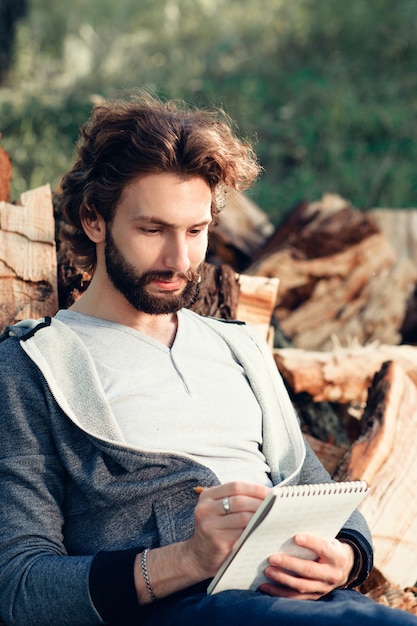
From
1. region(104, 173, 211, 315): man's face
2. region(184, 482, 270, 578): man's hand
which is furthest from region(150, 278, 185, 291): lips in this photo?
region(184, 482, 270, 578): man's hand

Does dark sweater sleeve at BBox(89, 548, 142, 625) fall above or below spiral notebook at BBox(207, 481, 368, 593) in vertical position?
below

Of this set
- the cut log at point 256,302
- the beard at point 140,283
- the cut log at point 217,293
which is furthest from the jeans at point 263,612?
the cut log at point 256,302

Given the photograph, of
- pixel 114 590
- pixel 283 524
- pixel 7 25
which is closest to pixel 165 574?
pixel 114 590

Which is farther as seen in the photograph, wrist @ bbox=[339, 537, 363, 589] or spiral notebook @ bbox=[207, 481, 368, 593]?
wrist @ bbox=[339, 537, 363, 589]

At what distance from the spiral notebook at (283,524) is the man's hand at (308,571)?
0.02 meters

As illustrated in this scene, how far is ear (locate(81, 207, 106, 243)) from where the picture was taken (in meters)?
2.76

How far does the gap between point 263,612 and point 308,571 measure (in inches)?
9.9

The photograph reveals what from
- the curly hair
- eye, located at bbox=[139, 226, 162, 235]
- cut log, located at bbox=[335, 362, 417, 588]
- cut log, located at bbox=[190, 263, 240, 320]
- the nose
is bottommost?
cut log, located at bbox=[335, 362, 417, 588]

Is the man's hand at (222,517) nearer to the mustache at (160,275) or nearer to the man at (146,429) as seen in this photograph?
the man at (146,429)

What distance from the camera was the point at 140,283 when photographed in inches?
103

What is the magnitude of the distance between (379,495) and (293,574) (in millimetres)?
1385

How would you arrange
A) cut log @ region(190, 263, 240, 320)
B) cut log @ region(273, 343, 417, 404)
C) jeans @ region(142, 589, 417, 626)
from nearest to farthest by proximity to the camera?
jeans @ region(142, 589, 417, 626) < cut log @ region(190, 263, 240, 320) < cut log @ region(273, 343, 417, 404)

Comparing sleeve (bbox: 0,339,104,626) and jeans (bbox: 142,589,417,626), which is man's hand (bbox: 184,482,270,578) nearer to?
jeans (bbox: 142,589,417,626)

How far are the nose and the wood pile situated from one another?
90 centimetres
